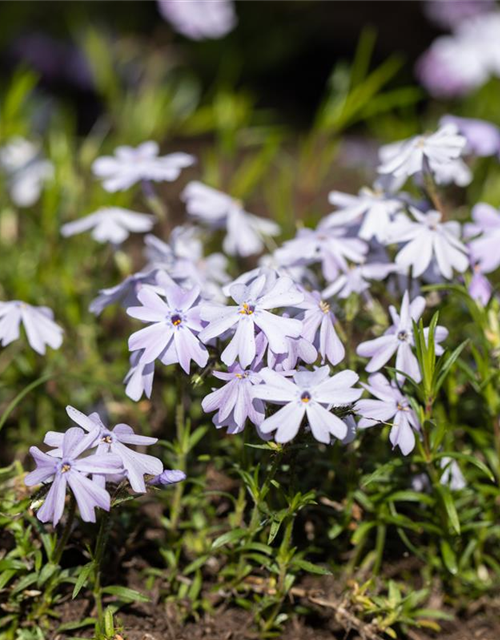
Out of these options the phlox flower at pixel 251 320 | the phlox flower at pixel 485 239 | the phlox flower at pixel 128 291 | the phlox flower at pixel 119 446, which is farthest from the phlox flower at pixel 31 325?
the phlox flower at pixel 485 239

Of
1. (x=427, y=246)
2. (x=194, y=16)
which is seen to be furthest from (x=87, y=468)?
(x=194, y=16)

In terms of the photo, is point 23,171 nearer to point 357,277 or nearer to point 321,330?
point 357,277

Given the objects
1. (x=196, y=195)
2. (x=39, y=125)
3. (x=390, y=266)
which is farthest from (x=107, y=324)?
(x=39, y=125)

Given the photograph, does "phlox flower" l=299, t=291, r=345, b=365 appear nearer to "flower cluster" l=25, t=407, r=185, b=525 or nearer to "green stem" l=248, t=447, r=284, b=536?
"green stem" l=248, t=447, r=284, b=536

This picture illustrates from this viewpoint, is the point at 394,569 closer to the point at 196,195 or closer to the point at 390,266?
the point at 390,266

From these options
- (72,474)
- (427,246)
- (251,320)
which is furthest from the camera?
(427,246)

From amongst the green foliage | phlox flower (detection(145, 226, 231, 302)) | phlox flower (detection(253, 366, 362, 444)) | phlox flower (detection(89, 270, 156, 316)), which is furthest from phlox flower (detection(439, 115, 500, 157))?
phlox flower (detection(253, 366, 362, 444))
